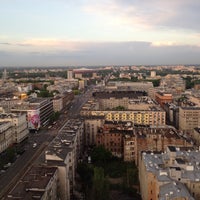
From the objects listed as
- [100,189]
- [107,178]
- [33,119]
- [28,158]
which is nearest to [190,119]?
[33,119]

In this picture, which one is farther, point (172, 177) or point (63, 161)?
point (63, 161)

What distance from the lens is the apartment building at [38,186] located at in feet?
59.5

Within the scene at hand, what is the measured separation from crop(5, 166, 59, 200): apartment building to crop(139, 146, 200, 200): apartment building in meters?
6.11

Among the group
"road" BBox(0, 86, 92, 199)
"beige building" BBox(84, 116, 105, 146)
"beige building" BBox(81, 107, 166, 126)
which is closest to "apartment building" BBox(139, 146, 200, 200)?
"road" BBox(0, 86, 92, 199)

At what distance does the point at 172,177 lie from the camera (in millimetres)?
19422

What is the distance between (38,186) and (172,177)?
8171mm

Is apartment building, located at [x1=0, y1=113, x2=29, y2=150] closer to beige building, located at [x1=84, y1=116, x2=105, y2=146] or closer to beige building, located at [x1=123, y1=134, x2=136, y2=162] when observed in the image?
beige building, located at [x1=84, y1=116, x2=105, y2=146]

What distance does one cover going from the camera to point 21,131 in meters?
39.3

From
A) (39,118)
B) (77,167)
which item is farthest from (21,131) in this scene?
(77,167)

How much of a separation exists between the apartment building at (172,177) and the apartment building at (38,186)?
611cm

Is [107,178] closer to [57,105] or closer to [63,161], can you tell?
[63,161]

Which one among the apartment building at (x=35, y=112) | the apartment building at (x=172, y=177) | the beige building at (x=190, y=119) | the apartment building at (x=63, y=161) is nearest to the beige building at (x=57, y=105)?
the apartment building at (x=35, y=112)

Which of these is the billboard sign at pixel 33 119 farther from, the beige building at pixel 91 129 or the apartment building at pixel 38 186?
the apartment building at pixel 38 186

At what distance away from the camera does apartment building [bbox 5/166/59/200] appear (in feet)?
59.5
